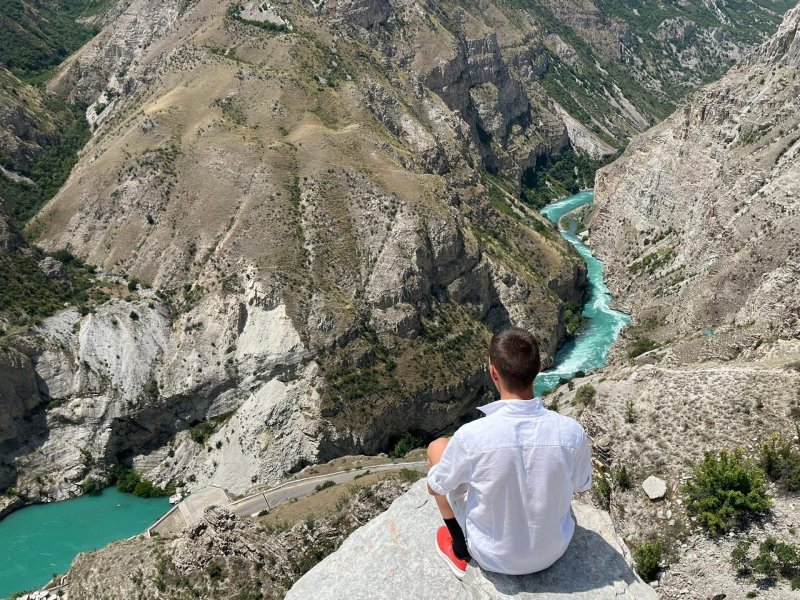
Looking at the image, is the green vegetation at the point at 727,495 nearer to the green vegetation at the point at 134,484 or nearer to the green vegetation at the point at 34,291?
the green vegetation at the point at 134,484

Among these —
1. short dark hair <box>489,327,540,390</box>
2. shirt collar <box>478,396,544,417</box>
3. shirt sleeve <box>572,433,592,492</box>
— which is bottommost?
shirt sleeve <box>572,433,592,492</box>

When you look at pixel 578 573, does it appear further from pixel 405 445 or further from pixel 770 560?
pixel 405 445

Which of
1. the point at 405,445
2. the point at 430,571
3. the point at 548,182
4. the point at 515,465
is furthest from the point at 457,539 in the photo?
the point at 548,182

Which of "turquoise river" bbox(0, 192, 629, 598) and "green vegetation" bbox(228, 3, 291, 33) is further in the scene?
"green vegetation" bbox(228, 3, 291, 33)

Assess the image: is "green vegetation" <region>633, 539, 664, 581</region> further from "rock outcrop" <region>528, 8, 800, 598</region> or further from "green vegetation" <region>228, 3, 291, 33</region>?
"green vegetation" <region>228, 3, 291, 33</region>

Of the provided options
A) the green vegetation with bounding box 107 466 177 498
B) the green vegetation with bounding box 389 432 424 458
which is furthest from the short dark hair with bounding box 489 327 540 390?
the green vegetation with bounding box 107 466 177 498

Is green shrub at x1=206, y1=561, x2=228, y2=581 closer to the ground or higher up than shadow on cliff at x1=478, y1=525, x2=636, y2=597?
closer to the ground

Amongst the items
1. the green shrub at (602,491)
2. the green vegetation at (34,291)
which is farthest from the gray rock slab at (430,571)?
the green vegetation at (34,291)
